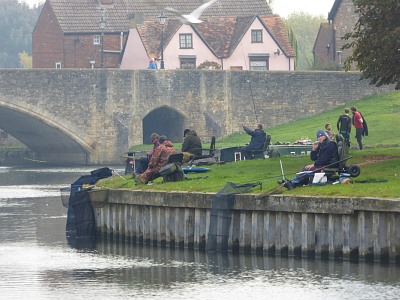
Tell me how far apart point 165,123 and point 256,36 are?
1479 centimetres

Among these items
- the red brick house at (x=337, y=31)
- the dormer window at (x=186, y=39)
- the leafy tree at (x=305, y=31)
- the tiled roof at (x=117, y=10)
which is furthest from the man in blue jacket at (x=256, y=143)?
the leafy tree at (x=305, y=31)

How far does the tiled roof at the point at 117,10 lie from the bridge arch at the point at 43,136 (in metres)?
17.6

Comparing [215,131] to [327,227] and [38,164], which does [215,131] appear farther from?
[327,227]

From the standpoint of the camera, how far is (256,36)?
114625mm

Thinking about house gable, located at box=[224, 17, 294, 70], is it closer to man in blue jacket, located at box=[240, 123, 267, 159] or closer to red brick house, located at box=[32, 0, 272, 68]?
red brick house, located at box=[32, 0, 272, 68]

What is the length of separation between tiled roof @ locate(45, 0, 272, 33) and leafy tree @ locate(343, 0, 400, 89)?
7604 cm

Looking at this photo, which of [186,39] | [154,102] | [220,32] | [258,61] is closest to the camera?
[154,102]

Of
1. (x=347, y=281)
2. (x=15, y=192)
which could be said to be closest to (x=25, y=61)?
(x=15, y=192)

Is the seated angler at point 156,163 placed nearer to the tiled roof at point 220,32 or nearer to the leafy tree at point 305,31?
the tiled roof at point 220,32

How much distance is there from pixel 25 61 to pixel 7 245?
132m

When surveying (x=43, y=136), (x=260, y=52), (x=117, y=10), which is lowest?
(x=43, y=136)

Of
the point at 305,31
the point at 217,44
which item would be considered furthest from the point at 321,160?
the point at 305,31

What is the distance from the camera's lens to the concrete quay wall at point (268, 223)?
105ft

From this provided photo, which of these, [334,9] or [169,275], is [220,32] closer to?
[334,9]
